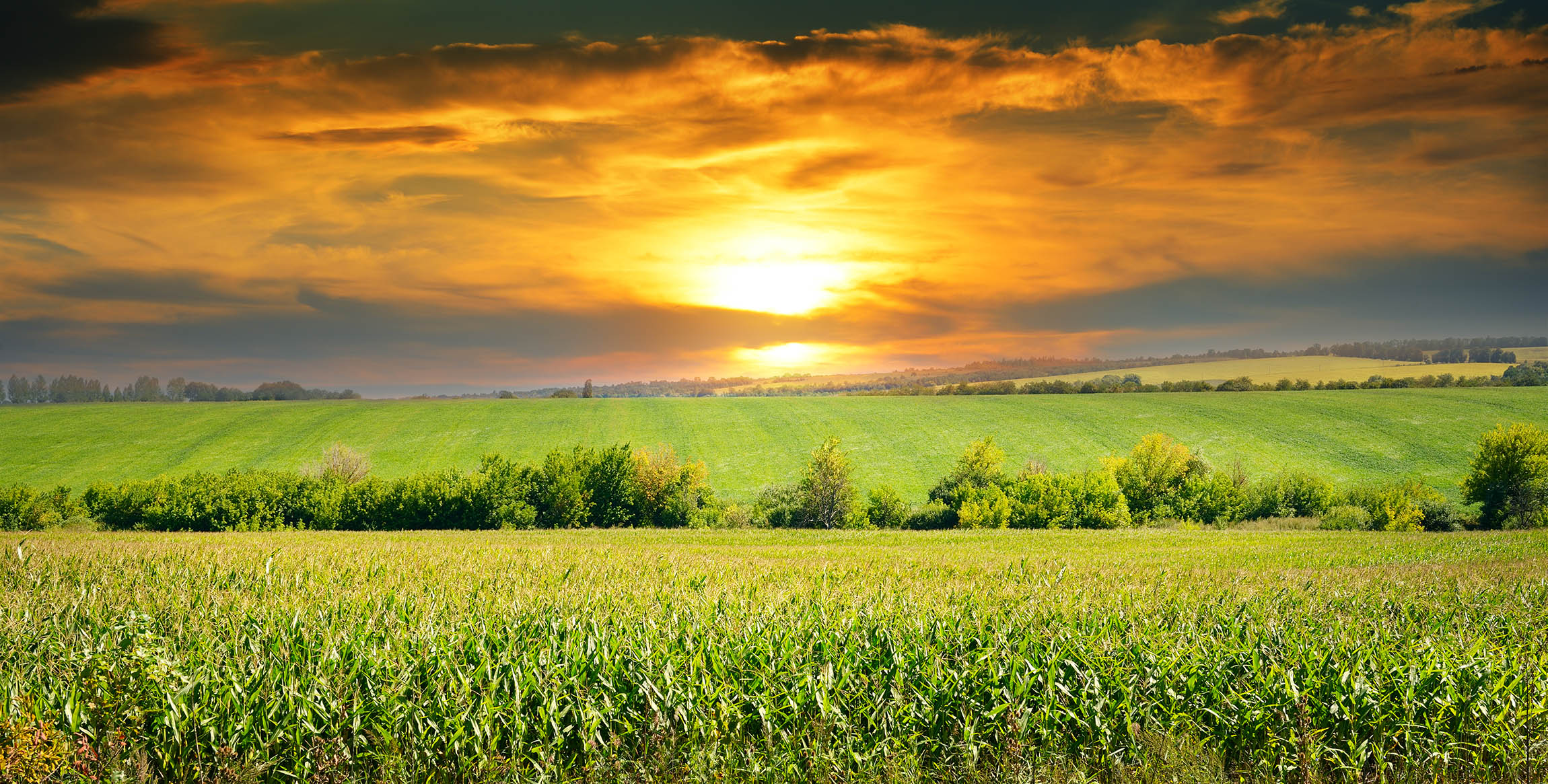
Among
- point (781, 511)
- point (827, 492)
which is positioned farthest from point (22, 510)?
point (827, 492)

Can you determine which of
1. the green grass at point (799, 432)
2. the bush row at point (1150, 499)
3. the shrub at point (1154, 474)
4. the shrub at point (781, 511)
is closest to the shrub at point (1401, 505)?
the bush row at point (1150, 499)

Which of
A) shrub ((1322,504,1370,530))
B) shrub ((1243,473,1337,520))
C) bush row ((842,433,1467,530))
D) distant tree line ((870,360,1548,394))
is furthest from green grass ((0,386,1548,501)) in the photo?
shrub ((1322,504,1370,530))

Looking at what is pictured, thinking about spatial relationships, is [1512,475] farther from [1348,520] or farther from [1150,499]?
[1150,499]

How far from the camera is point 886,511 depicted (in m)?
57.2

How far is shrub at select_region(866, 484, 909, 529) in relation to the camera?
5694 centimetres

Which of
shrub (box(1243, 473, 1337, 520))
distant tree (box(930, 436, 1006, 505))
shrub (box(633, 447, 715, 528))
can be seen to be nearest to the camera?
shrub (box(633, 447, 715, 528))

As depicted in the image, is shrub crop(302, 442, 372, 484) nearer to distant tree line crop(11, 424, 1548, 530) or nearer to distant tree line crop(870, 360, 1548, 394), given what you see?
distant tree line crop(11, 424, 1548, 530)

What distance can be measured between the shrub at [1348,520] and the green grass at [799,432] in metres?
32.2

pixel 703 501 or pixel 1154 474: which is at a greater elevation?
pixel 1154 474

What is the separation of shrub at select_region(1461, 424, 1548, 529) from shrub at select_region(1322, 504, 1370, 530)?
1308cm

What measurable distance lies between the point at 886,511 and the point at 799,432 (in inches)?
2037

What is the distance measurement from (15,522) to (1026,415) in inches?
4294

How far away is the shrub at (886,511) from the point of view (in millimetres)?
56938

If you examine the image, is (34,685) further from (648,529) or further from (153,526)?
(153,526)
